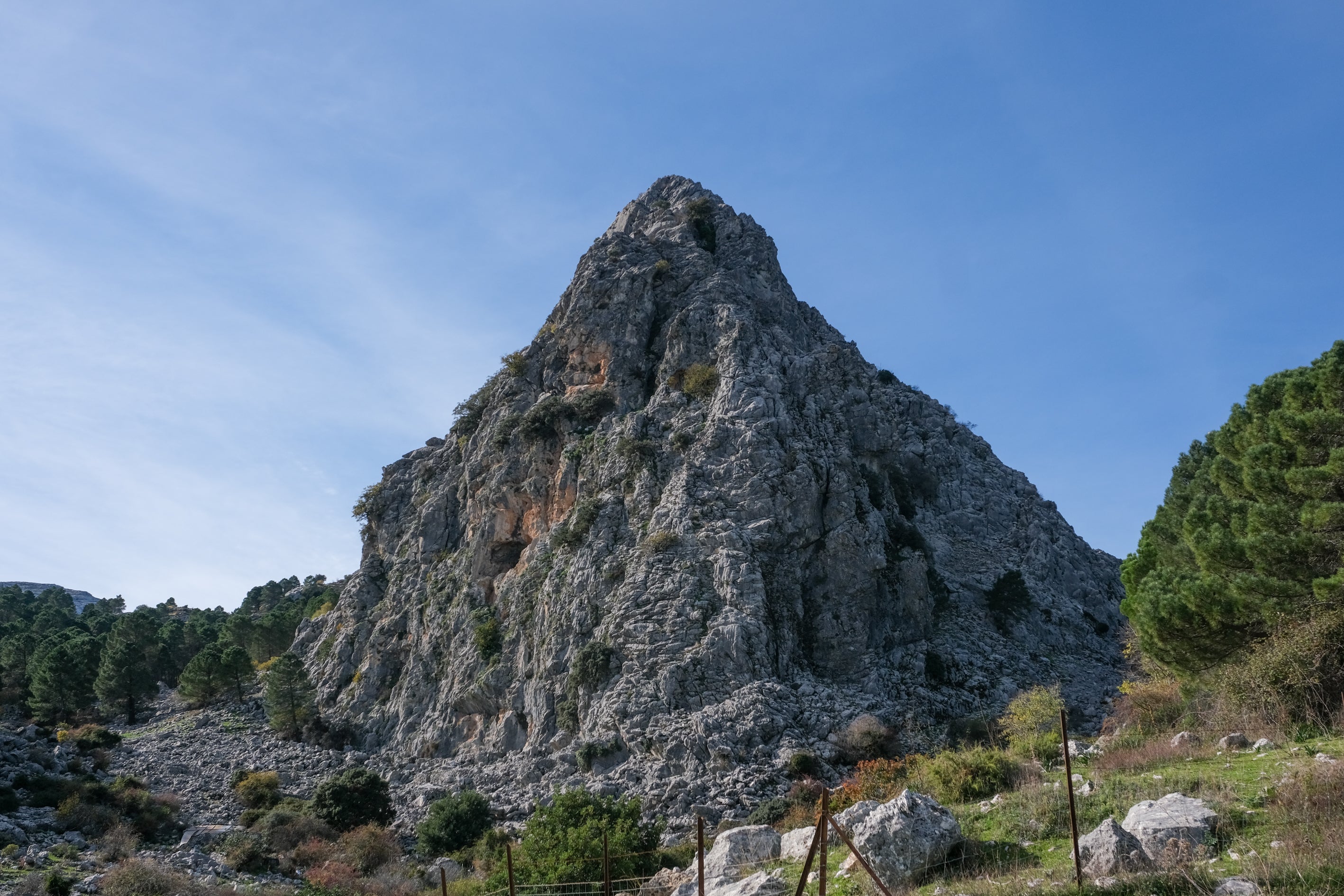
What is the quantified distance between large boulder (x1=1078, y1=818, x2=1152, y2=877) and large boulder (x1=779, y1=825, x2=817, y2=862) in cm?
557

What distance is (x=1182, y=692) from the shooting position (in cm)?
2739

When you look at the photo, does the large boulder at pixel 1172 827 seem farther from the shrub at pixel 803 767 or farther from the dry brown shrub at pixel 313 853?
the dry brown shrub at pixel 313 853

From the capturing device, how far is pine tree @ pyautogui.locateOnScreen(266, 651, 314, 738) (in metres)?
56.7

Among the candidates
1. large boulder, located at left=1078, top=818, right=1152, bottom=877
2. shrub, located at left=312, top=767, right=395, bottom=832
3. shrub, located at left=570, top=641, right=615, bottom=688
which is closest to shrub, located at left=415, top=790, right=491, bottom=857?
shrub, located at left=312, top=767, right=395, bottom=832

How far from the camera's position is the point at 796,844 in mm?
18656

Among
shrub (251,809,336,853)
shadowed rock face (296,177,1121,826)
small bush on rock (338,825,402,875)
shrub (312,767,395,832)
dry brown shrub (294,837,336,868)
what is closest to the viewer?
small bush on rock (338,825,402,875)

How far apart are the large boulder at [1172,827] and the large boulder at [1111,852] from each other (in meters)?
0.16

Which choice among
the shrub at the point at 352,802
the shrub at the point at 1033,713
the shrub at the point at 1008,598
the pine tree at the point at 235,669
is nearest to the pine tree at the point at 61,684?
the pine tree at the point at 235,669

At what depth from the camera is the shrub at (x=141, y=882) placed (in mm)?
25750

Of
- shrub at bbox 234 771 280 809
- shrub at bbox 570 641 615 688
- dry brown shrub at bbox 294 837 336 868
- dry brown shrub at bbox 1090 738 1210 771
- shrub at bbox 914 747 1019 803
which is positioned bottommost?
dry brown shrub at bbox 294 837 336 868

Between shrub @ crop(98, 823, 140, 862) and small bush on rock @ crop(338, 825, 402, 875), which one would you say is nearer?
shrub @ crop(98, 823, 140, 862)

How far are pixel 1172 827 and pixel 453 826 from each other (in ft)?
100

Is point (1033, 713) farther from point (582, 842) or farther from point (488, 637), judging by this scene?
point (488, 637)

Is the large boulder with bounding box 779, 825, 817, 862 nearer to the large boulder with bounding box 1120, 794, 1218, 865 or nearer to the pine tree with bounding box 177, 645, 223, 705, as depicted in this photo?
the large boulder with bounding box 1120, 794, 1218, 865
